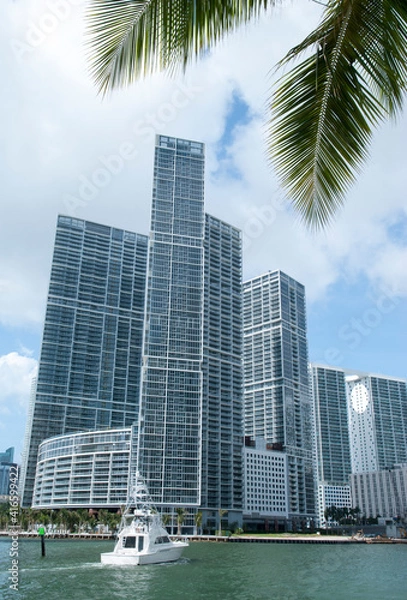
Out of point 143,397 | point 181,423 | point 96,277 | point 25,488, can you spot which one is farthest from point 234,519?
point 96,277

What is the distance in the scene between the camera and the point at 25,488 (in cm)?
16538

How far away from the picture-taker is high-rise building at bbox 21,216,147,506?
170 m

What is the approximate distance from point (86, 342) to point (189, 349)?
1937 inches

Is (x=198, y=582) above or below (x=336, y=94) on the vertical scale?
below

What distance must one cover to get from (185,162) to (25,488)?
113m

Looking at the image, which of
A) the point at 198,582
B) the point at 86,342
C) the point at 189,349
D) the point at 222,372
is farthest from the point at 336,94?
the point at 86,342

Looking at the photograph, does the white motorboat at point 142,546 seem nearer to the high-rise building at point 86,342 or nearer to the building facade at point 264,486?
the building facade at point 264,486

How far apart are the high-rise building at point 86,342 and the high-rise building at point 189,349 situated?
42.3 meters

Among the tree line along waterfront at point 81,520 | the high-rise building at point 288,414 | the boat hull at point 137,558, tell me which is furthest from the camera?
the high-rise building at point 288,414

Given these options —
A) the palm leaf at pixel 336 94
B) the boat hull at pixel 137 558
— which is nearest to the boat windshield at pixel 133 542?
the boat hull at pixel 137 558

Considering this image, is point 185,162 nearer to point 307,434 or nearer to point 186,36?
point 307,434

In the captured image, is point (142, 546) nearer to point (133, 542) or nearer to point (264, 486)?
point (133, 542)

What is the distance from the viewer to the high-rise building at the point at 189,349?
136125 millimetres

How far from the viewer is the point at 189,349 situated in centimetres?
14675
